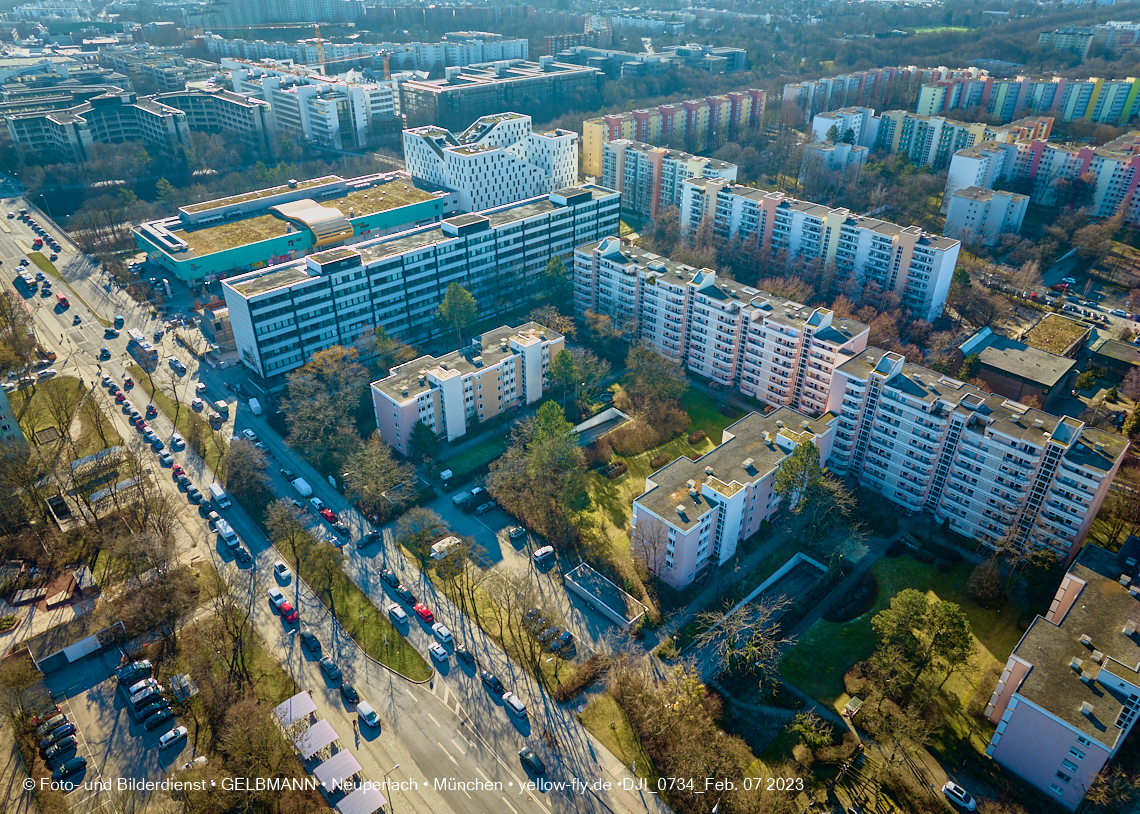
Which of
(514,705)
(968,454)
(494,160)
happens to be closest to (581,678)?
(514,705)

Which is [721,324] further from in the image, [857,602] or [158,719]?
[158,719]

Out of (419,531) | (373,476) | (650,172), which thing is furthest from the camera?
(650,172)

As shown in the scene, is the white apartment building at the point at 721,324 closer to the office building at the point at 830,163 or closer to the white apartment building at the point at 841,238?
the white apartment building at the point at 841,238

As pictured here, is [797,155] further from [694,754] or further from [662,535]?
[694,754]

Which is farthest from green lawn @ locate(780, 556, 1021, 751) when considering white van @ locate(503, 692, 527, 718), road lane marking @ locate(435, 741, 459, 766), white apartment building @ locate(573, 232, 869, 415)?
road lane marking @ locate(435, 741, 459, 766)

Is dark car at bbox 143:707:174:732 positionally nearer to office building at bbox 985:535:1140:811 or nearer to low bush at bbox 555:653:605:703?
low bush at bbox 555:653:605:703

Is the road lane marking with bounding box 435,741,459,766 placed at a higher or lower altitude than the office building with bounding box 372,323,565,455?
lower

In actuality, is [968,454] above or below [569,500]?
above
